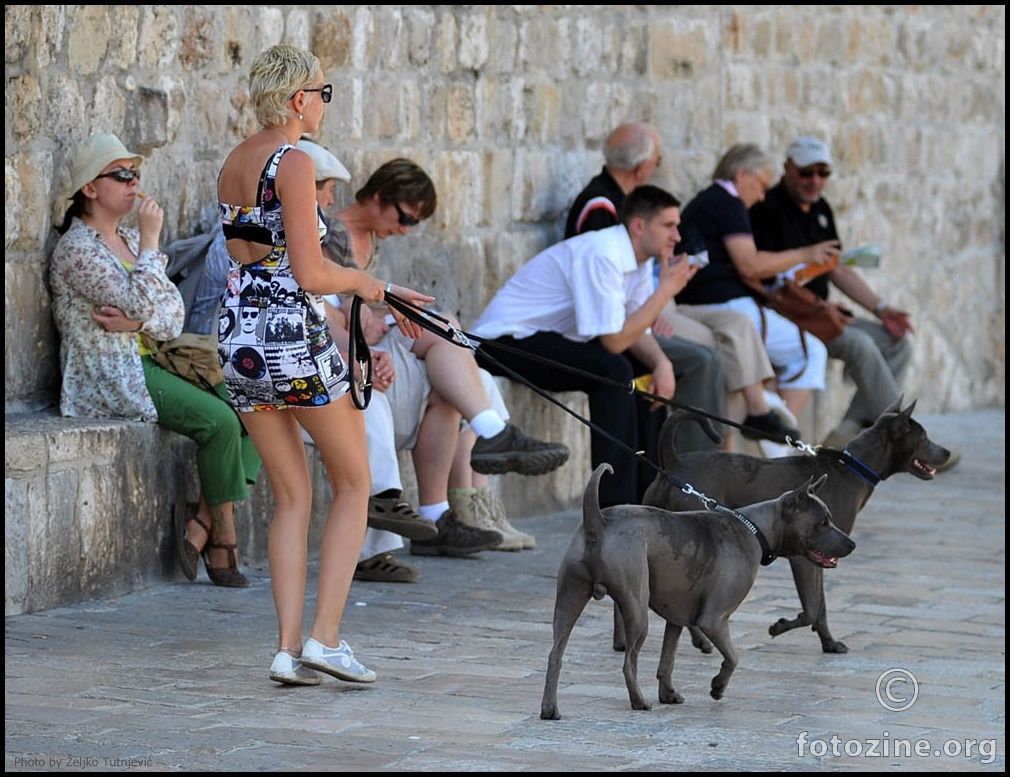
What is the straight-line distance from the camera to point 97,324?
631 centimetres

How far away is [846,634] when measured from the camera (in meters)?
6.08

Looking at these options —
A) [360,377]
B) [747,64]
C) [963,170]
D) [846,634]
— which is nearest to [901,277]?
[963,170]

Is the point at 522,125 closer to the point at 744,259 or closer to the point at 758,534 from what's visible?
the point at 744,259

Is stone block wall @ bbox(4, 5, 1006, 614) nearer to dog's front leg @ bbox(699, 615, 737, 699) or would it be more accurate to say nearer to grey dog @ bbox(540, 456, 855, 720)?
grey dog @ bbox(540, 456, 855, 720)

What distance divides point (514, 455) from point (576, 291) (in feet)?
3.07

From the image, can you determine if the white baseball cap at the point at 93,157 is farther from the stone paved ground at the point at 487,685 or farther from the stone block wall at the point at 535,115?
the stone paved ground at the point at 487,685

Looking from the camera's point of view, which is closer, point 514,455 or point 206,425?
point 206,425

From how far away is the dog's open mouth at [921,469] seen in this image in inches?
236

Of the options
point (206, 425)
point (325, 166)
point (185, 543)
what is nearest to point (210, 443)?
point (206, 425)

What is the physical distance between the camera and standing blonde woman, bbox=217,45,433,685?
4.79 meters

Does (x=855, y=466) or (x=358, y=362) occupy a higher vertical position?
(x=358, y=362)

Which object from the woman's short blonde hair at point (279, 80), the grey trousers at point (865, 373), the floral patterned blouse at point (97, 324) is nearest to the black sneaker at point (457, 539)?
the floral patterned blouse at point (97, 324)

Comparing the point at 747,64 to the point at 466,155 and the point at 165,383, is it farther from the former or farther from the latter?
the point at 165,383

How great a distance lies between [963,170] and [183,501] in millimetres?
8363
